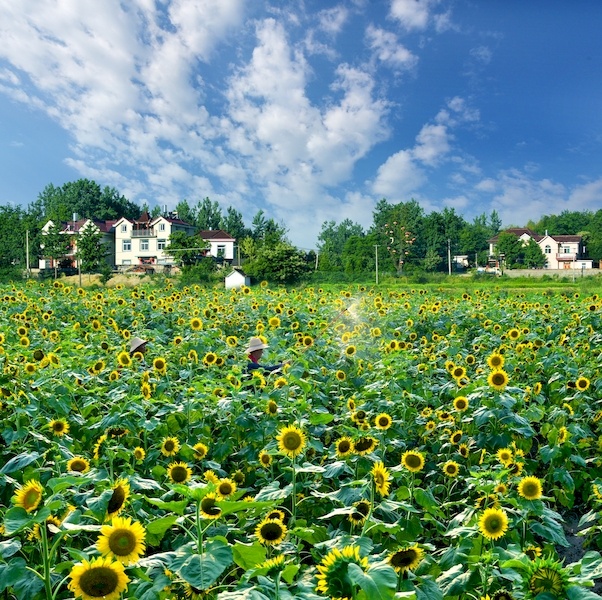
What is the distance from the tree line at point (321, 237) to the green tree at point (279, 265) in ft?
0.22

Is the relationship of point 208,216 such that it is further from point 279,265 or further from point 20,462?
point 20,462

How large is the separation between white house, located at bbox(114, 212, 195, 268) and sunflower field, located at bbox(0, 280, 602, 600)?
2179 inches

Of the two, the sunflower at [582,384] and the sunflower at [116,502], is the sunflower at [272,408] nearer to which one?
the sunflower at [116,502]

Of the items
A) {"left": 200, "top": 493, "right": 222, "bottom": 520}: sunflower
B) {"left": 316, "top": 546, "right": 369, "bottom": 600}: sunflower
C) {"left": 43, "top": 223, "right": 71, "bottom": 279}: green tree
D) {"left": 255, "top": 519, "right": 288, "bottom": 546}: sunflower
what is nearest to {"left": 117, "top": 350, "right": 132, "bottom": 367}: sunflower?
{"left": 200, "top": 493, "right": 222, "bottom": 520}: sunflower

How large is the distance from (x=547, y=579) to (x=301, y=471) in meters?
1.54

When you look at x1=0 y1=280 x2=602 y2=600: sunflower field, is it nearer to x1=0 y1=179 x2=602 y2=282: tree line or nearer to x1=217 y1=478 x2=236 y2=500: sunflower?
x1=217 y1=478 x2=236 y2=500: sunflower

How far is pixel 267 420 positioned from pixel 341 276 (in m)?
38.6

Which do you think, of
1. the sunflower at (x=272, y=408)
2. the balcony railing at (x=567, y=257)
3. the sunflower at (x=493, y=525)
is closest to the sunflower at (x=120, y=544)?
the sunflower at (x=493, y=525)

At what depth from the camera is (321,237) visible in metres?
102

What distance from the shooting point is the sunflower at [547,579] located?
1.46m

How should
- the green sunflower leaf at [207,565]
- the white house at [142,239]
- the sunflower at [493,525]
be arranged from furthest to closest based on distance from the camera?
the white house at [142,239] < the sunflower at [493,525] < the green sunflower leaf at [207,565]

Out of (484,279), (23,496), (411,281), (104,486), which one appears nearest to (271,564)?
(23,496)

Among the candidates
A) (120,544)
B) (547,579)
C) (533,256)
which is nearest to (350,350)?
(120,544)

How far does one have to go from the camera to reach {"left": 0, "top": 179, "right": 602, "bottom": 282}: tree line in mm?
44688
